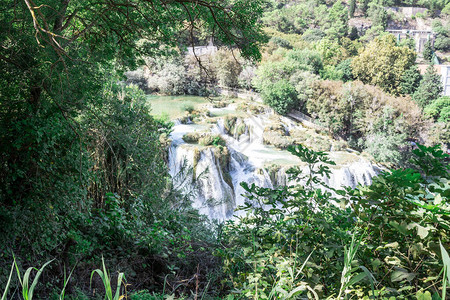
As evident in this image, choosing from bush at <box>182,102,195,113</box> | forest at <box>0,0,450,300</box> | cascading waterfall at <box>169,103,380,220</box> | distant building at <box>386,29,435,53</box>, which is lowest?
cascading waterfall at <box>169,103,380,220</box>

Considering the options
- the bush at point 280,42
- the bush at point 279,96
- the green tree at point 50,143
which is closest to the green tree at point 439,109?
the bush at point 279,96

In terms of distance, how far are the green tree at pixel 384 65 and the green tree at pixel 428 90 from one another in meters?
1.22

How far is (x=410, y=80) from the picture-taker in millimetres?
21016

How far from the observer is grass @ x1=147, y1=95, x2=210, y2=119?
42.0 ft

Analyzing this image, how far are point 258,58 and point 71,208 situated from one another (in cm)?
204

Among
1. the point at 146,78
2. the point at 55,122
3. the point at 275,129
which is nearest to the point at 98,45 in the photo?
the point at 55,122

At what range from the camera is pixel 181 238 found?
8.96 ft

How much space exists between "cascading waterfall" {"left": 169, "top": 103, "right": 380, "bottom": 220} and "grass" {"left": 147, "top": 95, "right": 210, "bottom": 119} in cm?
106

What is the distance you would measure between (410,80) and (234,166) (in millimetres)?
16645

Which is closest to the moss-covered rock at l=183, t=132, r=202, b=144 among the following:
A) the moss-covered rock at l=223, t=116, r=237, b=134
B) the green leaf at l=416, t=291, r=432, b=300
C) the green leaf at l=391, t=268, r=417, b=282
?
the moss-covered rock at l=223, t=116, r=237, b=134

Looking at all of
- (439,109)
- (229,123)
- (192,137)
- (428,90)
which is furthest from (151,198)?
(428,90)

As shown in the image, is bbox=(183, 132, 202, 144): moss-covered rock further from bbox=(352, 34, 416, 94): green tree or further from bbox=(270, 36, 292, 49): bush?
bbox=(270, 36, 292, 49): bush

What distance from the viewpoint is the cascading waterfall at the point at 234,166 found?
877 cm

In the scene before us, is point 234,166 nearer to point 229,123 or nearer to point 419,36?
point 229,123
